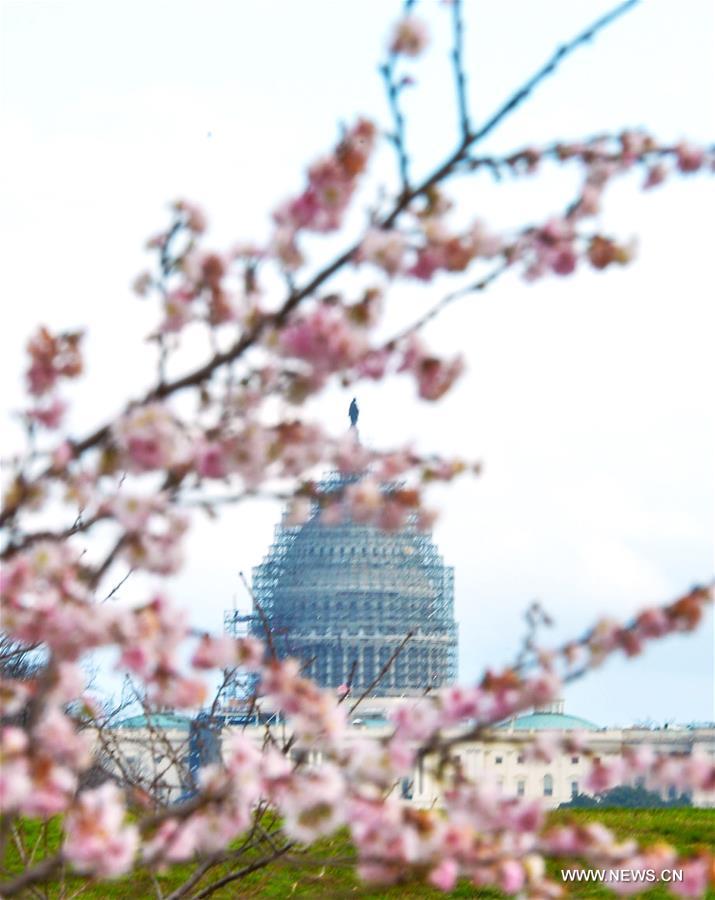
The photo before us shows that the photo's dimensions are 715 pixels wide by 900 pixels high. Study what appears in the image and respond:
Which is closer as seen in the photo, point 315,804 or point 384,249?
point 315,804

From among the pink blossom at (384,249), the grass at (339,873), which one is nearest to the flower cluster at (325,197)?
the pink blossom at (384,249)

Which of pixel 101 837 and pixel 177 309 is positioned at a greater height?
pixel 177 309

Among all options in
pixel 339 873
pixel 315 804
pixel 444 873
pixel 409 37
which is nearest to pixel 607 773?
pixel 444 873

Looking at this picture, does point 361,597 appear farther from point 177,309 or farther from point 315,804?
point 315,804

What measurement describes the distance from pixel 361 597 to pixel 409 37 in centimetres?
8135

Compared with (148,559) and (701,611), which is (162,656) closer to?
(148,559)

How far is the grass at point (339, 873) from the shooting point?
5.62 meters

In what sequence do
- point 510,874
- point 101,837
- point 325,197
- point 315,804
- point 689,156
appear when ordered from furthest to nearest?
point 689,156, point 325,197, point 510,874, point 315,804, point 101,837

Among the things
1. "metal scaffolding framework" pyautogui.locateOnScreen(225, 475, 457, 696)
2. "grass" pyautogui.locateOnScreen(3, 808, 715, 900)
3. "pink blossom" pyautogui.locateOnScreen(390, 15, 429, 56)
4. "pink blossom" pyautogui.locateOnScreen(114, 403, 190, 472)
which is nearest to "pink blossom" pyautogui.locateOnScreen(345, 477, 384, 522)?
"pink blossom" pyautogui.locateOnScreen(114, 403, 190, 472)

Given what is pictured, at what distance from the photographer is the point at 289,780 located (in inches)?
70.6

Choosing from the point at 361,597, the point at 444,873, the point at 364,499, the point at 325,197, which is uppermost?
the point at 361,597

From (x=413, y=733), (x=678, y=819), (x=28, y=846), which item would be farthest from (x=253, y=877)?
(x=413, y=733)

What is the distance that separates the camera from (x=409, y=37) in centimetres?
206

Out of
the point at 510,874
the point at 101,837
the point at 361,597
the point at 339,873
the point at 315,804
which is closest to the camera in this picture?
the point at 101,837
